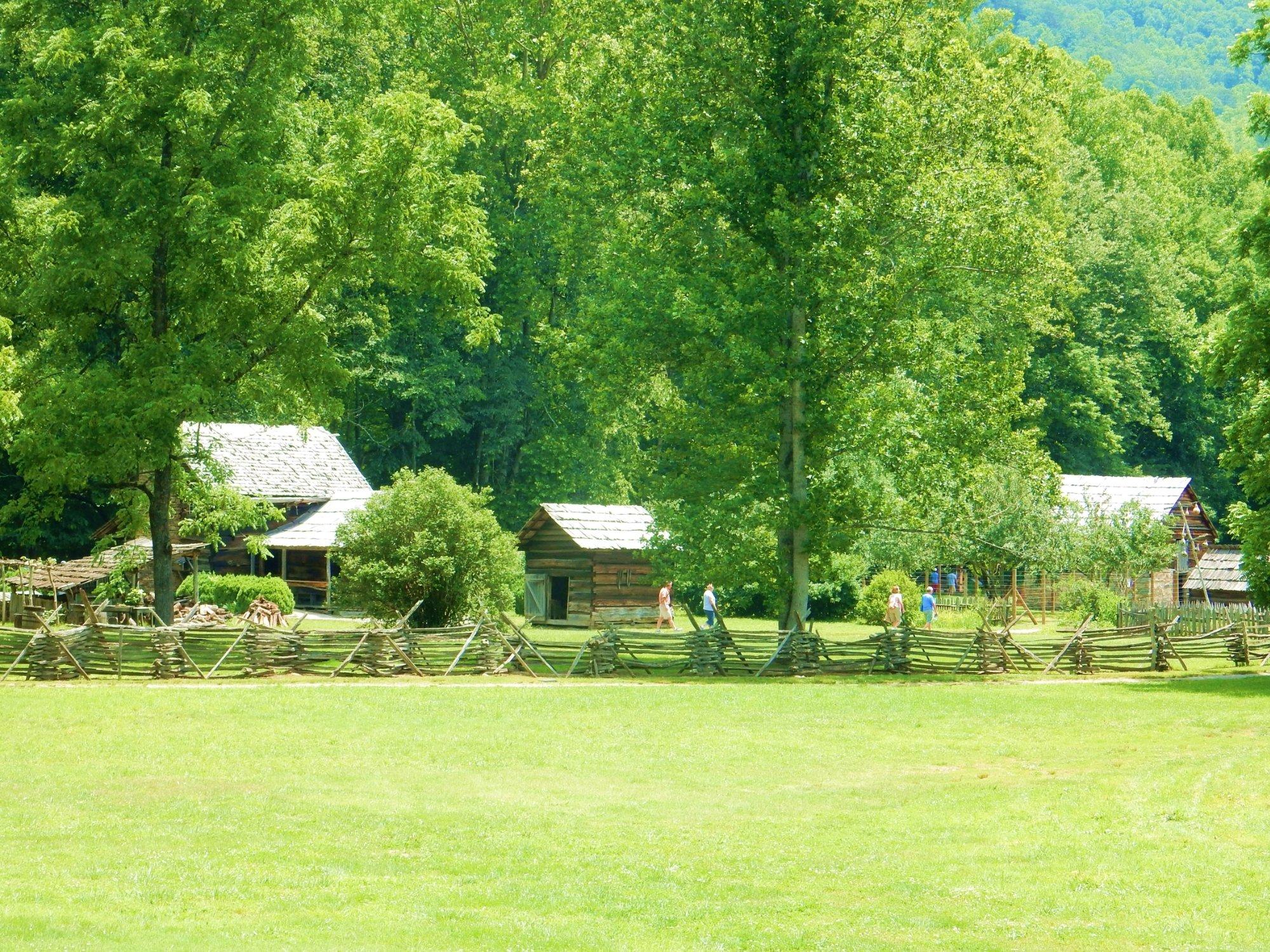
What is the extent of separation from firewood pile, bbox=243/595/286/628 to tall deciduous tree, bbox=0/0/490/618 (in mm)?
7880

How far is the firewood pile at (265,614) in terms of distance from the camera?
42.0 metres

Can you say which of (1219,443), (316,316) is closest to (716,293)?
(316,316)

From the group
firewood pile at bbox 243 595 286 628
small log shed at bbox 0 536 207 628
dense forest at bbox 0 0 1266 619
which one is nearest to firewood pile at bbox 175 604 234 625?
firewood pile at bbox 243 595 286 628

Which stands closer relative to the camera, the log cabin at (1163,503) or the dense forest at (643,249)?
the dense forest at (643,249)

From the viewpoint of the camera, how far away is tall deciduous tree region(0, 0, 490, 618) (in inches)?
1236

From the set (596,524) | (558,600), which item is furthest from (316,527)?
(596,524)

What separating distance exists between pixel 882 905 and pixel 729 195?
24.7 m

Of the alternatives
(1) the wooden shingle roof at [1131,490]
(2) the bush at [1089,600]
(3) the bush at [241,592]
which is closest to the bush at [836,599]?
(2) the bush at [1089,600]

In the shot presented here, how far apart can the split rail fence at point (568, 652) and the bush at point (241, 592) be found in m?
7.71

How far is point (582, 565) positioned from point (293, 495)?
10.9 meters

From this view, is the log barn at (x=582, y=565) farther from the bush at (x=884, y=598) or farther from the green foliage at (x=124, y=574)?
the green foliage at (x=124, y=574)

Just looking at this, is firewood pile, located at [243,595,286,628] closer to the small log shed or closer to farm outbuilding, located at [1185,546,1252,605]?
the small log shed

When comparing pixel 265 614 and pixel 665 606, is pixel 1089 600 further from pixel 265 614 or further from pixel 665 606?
pixel 265 614

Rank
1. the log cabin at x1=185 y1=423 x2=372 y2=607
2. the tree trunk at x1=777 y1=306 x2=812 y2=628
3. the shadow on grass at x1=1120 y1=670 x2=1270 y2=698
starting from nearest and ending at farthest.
Answer: the shadow on grass at x1=1120 y1=670 x2=1270 y2=698 < the tree trunk at x1=777 y1=306 x2=812 y2=628 < the log cabin at x1=185 y1=423 x2=372 y2=607
